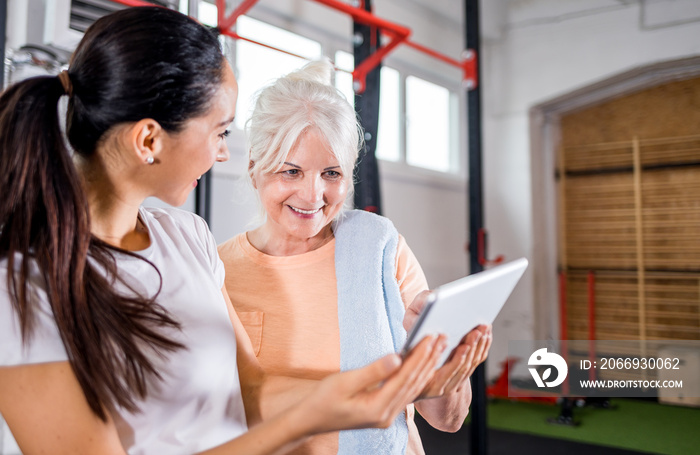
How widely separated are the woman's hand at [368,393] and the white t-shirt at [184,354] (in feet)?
0.75

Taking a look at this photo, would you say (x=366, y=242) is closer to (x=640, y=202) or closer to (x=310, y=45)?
(x=310, y=45)

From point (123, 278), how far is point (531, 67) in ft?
15.5

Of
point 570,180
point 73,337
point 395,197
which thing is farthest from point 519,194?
point 73,337

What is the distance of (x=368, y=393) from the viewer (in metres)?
0.66

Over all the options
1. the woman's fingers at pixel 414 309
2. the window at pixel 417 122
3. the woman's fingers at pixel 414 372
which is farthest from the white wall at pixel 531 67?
the woman's fingers at pixel 414 372

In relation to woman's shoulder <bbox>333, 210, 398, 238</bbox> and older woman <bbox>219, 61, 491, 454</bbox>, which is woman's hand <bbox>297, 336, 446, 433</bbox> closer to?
older woman <bbox>219, 61, 491, 454</bbox>

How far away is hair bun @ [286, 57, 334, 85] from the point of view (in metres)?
1.20

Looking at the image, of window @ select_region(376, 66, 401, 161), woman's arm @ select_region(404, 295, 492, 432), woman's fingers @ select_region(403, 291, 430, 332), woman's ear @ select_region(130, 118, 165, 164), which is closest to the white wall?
window @ select_region(376, 66, 401, 161)

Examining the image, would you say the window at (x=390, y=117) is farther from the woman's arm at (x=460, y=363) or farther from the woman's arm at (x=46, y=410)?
the woman's arm at (x=46, y=410)

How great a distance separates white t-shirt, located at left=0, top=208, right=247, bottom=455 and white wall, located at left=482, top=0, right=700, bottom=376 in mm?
4173

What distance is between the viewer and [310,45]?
12.1 ft

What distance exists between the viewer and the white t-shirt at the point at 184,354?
771mm

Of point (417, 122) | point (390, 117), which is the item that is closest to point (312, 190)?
point (390, 117)

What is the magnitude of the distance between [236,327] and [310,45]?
302 centimetres
